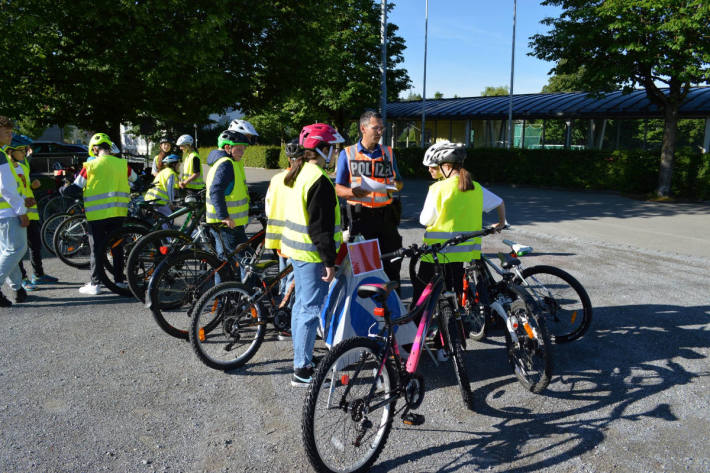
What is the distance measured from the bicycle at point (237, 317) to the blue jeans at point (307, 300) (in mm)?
Result: 673

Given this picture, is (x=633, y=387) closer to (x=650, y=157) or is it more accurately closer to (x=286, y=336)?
(x=286, y=336)

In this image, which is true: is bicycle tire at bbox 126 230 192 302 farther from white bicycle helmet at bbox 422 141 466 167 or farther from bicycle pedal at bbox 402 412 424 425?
bicycle pedal at bbox 402 412 424 425

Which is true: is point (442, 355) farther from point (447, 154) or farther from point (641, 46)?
point (641, 46)

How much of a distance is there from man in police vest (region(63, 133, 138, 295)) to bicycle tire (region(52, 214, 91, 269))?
1.40 m

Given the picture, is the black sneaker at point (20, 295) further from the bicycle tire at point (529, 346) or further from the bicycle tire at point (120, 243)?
the bicycle tire at point (529, 346)

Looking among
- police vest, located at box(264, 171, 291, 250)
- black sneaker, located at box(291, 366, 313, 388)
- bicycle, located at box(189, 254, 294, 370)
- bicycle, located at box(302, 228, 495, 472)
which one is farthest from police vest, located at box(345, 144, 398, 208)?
bicycle, located at box(302, 228, 495, 472)

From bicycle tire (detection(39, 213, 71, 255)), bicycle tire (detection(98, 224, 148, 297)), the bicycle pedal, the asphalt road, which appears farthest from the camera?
bicycle tire (detection(39, 213, 71, 255))

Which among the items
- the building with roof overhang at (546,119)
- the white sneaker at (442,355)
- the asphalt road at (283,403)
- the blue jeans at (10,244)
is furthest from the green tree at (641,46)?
the blue jeans at (10,244)

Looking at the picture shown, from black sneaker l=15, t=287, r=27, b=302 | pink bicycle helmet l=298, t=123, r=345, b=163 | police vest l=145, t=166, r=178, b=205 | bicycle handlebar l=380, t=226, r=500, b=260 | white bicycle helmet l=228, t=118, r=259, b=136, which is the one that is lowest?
black sneaker l=15, t=287, r=27, b=302

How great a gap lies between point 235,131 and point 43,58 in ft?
33.9

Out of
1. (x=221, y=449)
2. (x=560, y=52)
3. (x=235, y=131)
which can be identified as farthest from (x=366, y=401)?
(x=560, y=52)

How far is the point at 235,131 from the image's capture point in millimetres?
5738

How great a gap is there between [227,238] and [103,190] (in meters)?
1.96

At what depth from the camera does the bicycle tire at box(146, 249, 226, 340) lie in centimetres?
493
